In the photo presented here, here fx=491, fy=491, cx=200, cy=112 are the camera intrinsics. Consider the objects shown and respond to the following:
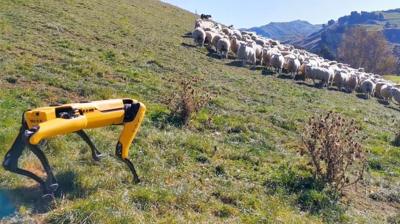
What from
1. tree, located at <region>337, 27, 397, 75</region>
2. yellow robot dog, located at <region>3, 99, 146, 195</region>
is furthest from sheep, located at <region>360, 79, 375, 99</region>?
tree, located at <region>337, 27, 397, 75</region>

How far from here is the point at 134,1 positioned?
1961 inches

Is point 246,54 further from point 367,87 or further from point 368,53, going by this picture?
point 368,53

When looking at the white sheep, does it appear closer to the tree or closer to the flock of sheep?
the flock of sheep

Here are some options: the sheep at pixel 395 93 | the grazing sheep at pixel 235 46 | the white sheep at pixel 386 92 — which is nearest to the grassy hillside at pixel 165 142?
the sheep at pixel 395 93

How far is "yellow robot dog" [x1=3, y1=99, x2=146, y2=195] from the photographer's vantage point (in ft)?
21.7

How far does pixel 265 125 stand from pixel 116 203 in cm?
837

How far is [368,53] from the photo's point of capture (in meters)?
87.6

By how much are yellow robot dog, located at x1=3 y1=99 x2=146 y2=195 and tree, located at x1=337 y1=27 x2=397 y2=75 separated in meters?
79.8

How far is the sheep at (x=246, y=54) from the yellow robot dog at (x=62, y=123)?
22.6m

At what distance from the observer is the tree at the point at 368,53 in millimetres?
84144

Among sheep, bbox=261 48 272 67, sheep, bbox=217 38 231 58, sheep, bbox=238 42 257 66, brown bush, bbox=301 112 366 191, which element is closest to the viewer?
brown bush, bbox=301 112 366 191

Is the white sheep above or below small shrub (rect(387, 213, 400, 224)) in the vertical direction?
below

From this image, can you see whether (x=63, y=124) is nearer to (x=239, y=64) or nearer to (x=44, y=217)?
(x=44, y=217)

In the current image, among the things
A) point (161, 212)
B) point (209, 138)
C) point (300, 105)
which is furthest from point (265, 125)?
point (161, 212)
